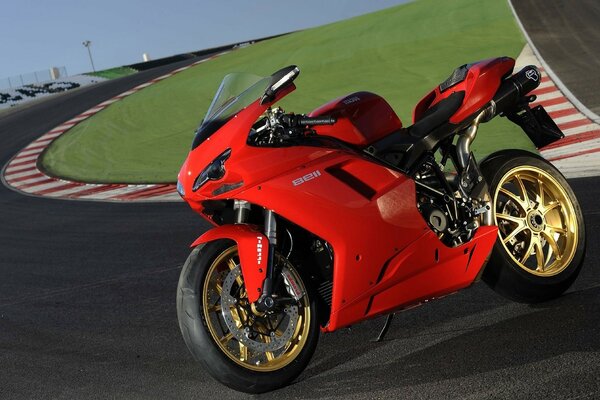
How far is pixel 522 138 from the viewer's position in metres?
10.6

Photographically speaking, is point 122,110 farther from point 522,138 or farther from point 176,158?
point 522,138

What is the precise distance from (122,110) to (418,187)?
17.2 metres

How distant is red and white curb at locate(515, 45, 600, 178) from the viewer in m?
8.38

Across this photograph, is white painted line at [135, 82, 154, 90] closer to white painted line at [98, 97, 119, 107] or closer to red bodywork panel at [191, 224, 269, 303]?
white painted line at [98, 97, 119, 107]

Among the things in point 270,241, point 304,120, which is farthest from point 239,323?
point 304,120

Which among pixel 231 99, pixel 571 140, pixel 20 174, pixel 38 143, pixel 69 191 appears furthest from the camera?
pixel 38 143

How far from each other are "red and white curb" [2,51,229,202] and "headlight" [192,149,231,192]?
6704 millimetres

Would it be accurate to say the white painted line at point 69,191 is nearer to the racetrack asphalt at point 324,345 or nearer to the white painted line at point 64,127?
the racetrack asphalt at point 324,345

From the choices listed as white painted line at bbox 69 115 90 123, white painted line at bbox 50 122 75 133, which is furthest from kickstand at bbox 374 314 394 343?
white painted line at bbox 69 115 90 123

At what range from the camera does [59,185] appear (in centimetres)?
1427

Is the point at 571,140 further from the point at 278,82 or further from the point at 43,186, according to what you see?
the point at 43,186

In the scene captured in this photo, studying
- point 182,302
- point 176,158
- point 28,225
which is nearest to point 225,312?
point 182,302

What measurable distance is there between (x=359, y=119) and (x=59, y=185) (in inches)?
432

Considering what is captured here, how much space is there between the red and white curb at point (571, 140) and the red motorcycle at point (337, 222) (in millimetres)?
3704
